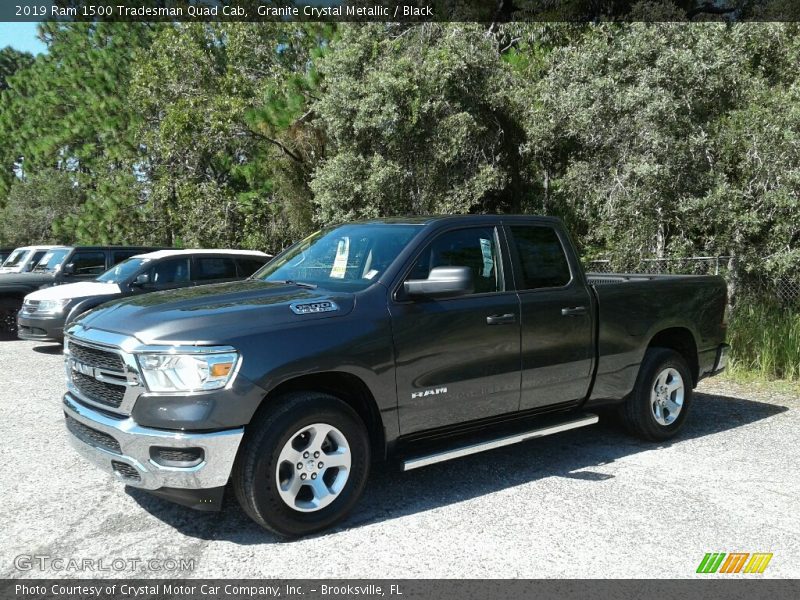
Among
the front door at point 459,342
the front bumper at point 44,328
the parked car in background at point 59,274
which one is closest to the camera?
the front door at point 459,342

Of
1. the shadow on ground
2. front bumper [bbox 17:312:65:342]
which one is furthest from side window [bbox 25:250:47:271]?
the shadow on ground

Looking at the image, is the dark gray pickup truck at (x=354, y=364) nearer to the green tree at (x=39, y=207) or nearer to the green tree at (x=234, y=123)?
the green tree at (x=234, y=123)

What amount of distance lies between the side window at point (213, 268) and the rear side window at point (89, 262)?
2656mm

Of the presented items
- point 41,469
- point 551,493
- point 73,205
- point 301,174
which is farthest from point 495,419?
point 73,205

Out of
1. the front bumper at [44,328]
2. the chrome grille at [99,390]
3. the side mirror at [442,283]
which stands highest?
the side mirror at [442,283]

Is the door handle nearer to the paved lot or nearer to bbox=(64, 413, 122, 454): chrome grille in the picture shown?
the paved lot

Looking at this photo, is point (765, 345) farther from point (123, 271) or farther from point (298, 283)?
point (123, 271)

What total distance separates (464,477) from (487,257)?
1664mm

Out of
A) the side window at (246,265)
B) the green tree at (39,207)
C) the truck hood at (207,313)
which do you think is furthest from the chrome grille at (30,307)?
the green tree at (39,207)

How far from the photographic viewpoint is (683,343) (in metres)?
6.76

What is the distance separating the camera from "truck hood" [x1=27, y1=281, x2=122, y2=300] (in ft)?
38.7

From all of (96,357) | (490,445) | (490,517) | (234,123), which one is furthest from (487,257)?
(234,123)

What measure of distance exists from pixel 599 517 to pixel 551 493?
1.66ft

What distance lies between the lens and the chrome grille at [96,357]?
4176mm
